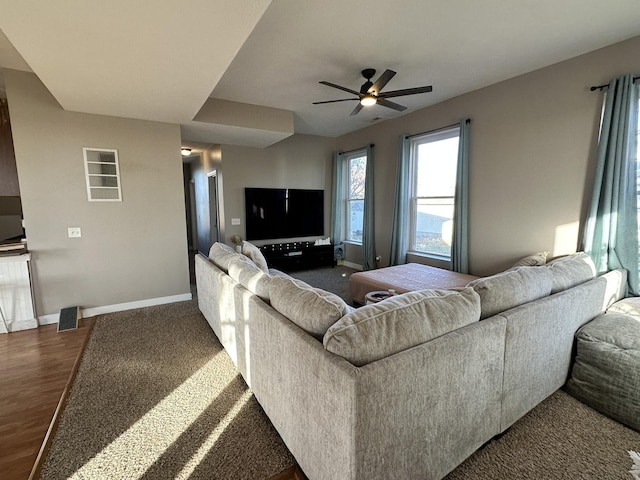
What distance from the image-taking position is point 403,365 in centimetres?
110

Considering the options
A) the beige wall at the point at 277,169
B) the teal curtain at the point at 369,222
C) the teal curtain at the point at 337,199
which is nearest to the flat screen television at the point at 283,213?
the beige wall at the point at 277,169

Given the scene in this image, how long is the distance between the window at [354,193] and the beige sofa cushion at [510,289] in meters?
4.20

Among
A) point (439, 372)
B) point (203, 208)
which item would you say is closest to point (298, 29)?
point (439, 372)

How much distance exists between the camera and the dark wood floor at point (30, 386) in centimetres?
154

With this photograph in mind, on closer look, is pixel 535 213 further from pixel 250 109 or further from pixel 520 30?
pixel 250 109

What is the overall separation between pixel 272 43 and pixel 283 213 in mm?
3431

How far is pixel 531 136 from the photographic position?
325 cm

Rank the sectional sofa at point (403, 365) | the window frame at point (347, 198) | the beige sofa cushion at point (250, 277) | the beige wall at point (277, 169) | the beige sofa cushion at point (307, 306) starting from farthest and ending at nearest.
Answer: the window frame at point (347, 198)
the beige wall at point (277, 169)
the beige sofa cushion at point (250, 277)
the beige sofa cushion at point (307, 306)
the sectional sofa at point (403, 365)

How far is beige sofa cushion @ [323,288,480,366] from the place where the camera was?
1.13 metres

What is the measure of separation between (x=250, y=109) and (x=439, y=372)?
3.98 m

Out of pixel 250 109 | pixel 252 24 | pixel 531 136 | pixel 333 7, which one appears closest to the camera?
pixel 252 24

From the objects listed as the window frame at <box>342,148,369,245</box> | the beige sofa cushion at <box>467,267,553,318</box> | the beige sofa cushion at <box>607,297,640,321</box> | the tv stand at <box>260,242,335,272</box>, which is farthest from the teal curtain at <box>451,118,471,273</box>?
the tv stand at <box>260,242,335,272</box>

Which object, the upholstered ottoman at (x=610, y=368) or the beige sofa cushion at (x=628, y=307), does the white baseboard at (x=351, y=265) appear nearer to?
the beige sofa cushion at (x=628, y=307)

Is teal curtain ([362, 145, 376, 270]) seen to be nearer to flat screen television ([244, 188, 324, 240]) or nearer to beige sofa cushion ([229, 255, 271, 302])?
flat screen television ([244, 188, 324, 240])
